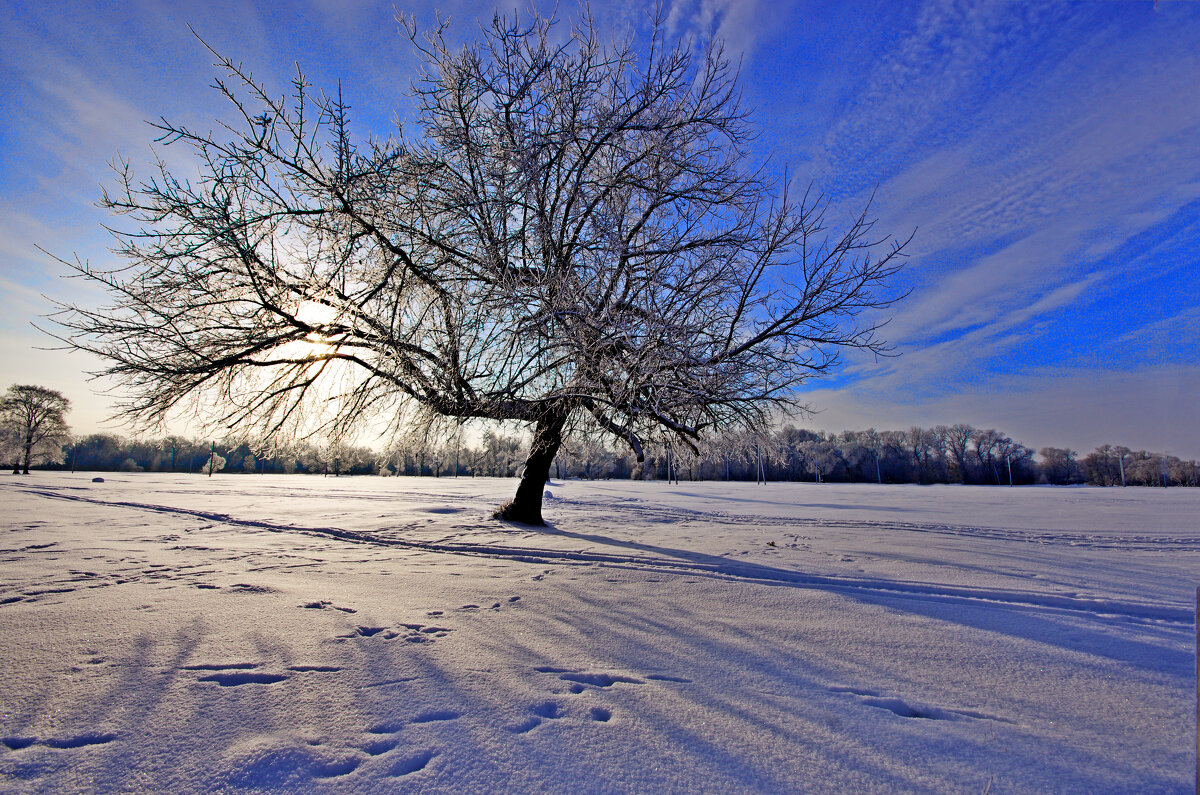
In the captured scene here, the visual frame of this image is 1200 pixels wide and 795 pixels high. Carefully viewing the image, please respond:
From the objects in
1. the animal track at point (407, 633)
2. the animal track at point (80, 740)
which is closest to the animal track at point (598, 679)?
the animal track at point (407, 633)

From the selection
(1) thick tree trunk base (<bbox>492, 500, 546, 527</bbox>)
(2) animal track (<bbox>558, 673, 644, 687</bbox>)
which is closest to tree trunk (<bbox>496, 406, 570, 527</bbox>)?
(1) thick tree trunk base (<bbox>492, 500, 546, 527</bbox>)

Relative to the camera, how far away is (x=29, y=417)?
4366 cm

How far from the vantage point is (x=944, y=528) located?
11.8 meters

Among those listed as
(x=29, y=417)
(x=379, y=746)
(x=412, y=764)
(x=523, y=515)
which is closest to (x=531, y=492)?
(x=523, y=515)

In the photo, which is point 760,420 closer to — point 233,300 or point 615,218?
point 615,218

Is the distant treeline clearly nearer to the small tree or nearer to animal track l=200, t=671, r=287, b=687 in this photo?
the small tree

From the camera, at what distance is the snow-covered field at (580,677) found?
186 cm

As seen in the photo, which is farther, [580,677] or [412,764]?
[580,677]

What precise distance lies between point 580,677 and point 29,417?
65941 millimetres

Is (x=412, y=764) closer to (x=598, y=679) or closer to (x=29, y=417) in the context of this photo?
(x=598, y=679)

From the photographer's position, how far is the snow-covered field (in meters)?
1.86

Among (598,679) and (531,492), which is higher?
(531,492)

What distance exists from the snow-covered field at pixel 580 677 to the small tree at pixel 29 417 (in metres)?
58.2

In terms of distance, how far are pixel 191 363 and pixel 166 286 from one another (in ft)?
3.70
